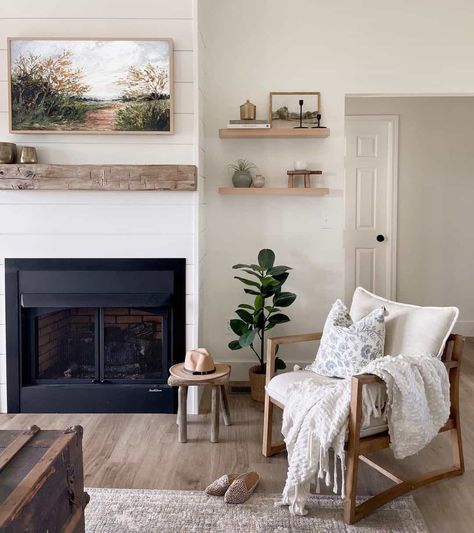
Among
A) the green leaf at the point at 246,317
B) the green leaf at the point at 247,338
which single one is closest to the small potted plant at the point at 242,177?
the green leaf at the point at 246,317

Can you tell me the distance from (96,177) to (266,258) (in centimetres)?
115

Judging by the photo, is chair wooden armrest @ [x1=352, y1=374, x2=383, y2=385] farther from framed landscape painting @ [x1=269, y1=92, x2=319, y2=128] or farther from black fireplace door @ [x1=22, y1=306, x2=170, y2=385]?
framed landscape painting @ [x1=269, y1=92, x2=319, y2=128]

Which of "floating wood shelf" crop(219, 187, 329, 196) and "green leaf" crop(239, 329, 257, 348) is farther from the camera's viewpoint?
"floating wood shelf" crop(219, 187, 329, 196)

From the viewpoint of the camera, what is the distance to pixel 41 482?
5.19 feet

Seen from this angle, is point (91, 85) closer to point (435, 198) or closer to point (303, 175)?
point (303, 175)

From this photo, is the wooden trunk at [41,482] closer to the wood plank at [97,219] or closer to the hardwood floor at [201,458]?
the hardwood floor at [201,458]

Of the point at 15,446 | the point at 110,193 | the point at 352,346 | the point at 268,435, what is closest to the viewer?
the point at 15,446

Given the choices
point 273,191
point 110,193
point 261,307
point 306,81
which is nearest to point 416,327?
point 261,307

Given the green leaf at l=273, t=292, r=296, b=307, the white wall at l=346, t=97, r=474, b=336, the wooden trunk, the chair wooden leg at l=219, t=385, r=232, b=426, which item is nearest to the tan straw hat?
the chair wooden leg at l=219, t=385, r=232, b=426

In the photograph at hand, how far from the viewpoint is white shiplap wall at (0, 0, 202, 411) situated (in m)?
3.41

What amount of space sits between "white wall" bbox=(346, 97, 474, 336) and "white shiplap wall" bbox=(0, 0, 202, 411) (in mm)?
2452

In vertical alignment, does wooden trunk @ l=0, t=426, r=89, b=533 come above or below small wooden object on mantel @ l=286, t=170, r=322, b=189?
below

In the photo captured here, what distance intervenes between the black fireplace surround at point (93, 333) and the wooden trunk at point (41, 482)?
1.61 metres

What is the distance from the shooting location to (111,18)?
3.42 metres
